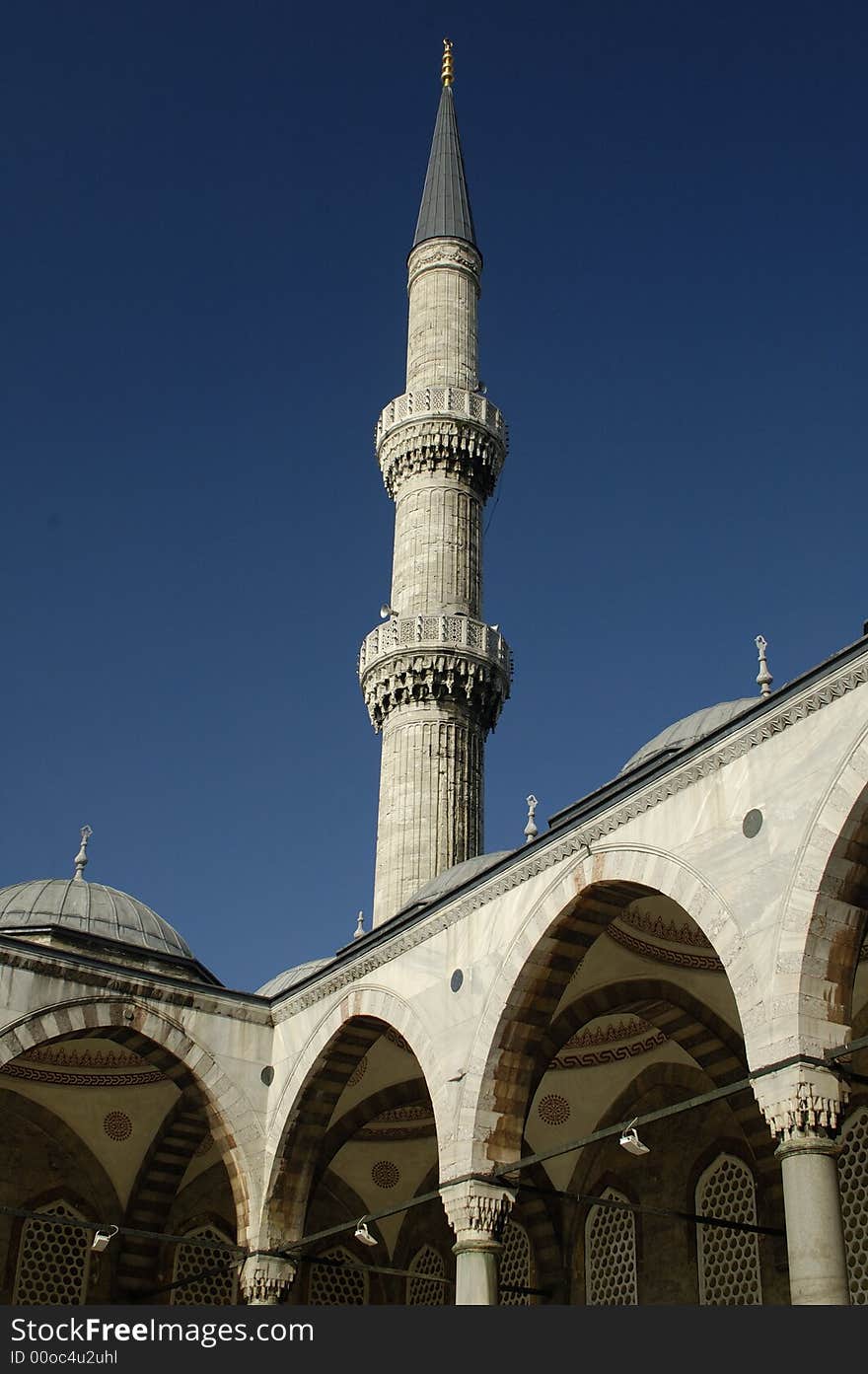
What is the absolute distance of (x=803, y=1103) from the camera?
339 inches

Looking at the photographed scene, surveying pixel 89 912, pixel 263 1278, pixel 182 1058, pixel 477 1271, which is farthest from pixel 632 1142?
pixel 89 912

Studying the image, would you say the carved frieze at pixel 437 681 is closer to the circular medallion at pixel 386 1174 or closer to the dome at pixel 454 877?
the dome at pixel 454 877

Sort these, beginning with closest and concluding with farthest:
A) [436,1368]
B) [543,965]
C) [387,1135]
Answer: [436,1368] < [543,965] < [387,1135]

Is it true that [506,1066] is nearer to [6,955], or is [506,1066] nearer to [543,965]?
[543,965]

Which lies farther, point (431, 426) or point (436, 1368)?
point (431, 426)

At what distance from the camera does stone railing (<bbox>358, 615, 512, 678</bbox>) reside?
20.4 m

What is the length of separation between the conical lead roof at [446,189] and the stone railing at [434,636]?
7266mm

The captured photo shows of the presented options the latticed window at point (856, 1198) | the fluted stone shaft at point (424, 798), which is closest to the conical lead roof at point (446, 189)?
the fluted stone shaft at point (424, 798)

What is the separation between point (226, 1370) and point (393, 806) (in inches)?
537

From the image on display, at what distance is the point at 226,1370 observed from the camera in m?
6.25

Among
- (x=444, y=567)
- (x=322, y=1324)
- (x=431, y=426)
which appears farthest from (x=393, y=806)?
(x=322, y=1324)

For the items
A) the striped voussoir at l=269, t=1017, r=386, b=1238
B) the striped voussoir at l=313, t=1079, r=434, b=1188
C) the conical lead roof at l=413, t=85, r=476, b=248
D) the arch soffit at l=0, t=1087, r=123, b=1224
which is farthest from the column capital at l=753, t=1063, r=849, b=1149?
the conical lead roof at l=413, t=85, r=476, b=248

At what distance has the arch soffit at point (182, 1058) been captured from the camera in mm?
13656

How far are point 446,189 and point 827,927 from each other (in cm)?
1935
